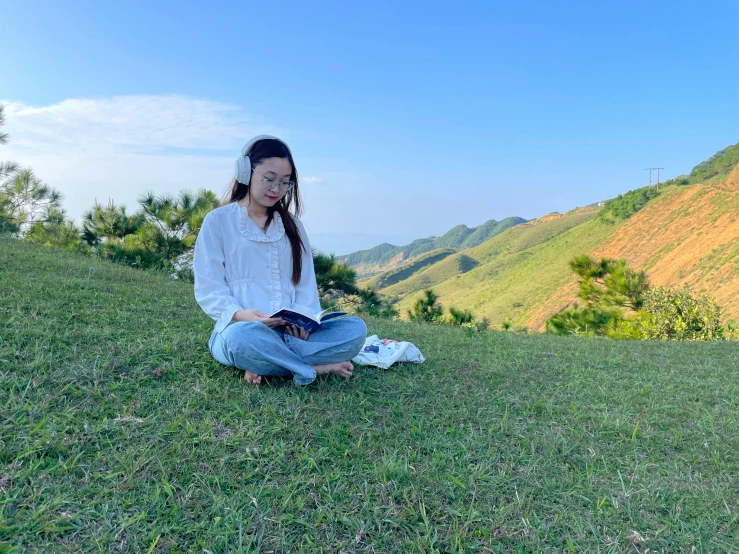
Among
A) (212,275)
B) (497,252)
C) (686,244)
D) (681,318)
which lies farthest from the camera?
(497,252)

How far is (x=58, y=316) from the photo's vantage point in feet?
9.49

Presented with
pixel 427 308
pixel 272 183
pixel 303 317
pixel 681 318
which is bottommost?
pixel 681 318

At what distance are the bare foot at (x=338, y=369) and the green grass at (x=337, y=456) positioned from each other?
5 cm

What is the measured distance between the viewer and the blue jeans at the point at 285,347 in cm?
217

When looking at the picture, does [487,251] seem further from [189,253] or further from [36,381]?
[36,381]

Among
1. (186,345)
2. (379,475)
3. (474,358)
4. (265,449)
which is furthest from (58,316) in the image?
(474,358)

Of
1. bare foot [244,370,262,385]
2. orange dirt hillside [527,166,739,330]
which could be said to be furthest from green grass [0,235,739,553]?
orange dirt hillside [527,166,739,330]

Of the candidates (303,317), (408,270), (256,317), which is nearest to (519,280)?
(408,270)

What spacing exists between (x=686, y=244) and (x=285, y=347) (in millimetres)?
35112

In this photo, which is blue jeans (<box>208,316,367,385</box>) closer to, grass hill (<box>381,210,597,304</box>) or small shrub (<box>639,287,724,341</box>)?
small shrub (<box>639,287,724,341</box>)

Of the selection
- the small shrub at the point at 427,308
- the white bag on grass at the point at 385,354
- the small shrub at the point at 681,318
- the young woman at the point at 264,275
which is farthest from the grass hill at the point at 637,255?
the young woman at the point at 264,275

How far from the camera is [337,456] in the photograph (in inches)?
68.2

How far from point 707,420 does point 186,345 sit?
8.78ft

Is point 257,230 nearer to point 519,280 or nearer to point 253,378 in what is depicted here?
point 253,378
